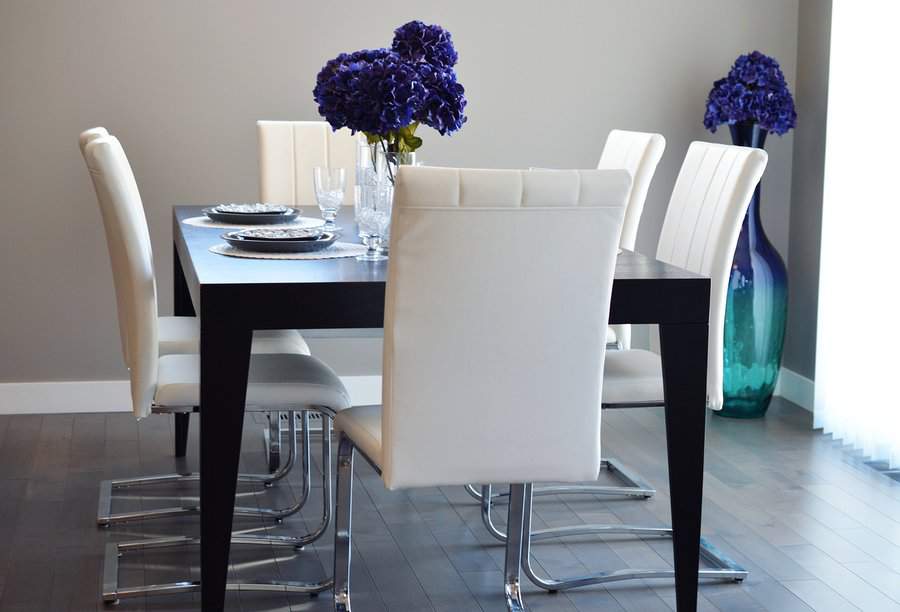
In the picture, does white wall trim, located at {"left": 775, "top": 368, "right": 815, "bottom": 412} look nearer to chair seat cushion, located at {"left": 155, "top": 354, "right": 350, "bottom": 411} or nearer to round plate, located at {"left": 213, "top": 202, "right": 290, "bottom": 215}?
round plate, located at {"left": 213, "top": 202, "right": 290, "bottom": 215}

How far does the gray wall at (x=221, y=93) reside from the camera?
4.21m

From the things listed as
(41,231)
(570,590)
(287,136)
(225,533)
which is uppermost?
(287,136)

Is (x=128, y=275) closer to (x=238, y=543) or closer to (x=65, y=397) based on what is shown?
(x=238, y=543)

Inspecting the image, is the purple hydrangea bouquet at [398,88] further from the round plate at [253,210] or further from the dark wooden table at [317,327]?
the round plate at [253,210]

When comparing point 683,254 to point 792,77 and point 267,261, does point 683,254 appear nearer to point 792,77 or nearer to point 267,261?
point 267,261

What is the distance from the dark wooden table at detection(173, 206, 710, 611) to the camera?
225 cm

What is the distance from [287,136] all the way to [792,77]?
2.14 meters

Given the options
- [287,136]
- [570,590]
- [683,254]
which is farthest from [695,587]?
[287,136]

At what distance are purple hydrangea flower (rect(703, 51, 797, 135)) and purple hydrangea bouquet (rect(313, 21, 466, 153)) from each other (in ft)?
6.39

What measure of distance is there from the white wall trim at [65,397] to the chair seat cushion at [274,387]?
1.67m

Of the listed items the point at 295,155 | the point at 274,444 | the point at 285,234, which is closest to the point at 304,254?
the point at 285,234

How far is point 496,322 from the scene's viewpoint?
2197 mm

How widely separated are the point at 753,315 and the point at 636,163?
1.11 meters

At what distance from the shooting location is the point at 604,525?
325 centimetres
